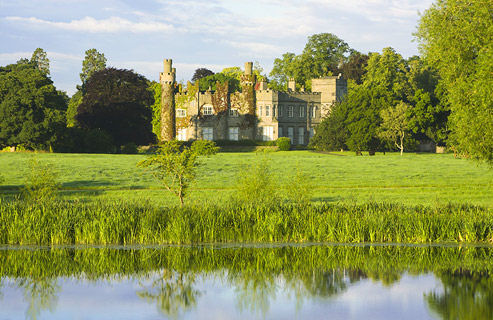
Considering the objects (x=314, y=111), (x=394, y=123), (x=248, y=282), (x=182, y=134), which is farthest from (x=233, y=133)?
(x=248, y=282)

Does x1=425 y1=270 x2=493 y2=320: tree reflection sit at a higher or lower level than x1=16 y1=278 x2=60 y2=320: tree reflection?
lower

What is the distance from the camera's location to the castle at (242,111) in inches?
2879

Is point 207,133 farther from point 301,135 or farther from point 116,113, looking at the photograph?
point 116,113

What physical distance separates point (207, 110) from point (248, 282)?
64164 mm

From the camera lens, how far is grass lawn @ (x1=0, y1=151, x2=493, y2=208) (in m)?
28.8

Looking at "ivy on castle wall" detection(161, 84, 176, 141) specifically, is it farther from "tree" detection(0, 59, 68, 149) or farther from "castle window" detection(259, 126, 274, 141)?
"tree" detection(0, 59, 68, 149)

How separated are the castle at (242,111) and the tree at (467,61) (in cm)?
4353

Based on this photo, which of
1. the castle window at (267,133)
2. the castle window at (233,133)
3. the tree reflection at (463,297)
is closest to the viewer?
the tree reflection at (463,297)

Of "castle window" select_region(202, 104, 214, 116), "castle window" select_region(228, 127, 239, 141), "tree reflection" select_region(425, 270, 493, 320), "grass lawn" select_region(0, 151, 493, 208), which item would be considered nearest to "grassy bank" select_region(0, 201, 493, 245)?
"tree reflection" select_region(425, 270, 493, 320)

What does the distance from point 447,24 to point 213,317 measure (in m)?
23.1

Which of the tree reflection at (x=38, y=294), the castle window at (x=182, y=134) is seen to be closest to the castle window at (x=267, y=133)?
the castle window at (x=182, y=134)

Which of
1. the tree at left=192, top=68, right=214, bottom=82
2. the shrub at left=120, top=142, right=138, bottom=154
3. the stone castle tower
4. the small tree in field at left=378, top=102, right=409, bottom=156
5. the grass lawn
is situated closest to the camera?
the grass lawn

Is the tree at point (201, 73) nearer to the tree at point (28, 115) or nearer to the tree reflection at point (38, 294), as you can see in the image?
the tree at point (28, 115)

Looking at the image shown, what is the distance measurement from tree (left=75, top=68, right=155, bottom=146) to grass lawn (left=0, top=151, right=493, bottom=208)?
20519mm
